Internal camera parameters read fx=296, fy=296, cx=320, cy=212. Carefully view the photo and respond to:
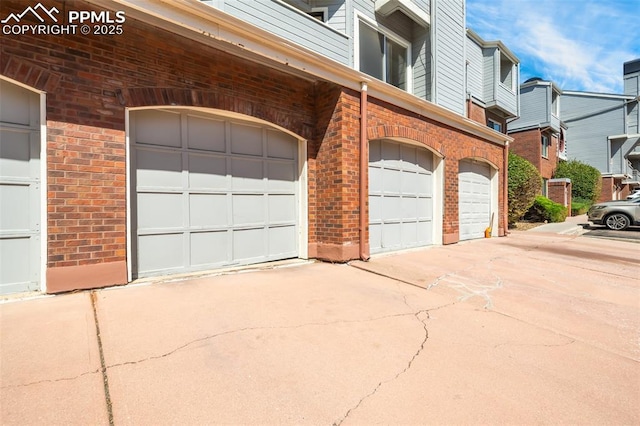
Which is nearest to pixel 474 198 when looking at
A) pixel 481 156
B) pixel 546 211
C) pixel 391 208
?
pixel 481 156

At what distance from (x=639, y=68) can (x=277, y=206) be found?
1541 inches

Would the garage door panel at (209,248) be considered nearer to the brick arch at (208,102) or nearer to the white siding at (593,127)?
the brick arch at (208,102)

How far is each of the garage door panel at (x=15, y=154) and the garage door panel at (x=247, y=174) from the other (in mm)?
2488

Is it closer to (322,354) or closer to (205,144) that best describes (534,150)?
(205,144)

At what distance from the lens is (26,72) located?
330 centimetres

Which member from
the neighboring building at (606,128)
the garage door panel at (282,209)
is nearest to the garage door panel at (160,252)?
the garage door panel at (282,209)

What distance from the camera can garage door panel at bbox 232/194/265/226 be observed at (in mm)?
5051

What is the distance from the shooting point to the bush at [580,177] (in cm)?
2127

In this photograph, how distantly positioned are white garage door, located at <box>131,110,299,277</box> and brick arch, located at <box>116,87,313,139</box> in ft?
0.81

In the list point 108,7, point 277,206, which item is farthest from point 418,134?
point 108,7

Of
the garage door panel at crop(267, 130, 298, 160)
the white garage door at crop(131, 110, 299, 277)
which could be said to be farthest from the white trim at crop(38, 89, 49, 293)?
the garage door panel at crop(267, 130, 298, 160)

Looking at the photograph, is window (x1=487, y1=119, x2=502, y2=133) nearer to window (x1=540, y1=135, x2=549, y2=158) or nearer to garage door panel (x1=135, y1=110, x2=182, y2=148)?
window (x1=540, y1=135, x2=549, y2=158)

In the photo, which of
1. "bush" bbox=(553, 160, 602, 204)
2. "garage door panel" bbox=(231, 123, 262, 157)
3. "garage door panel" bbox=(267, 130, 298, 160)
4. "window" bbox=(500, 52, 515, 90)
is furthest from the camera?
"bush" bbox=(553, 160, 602, 204)

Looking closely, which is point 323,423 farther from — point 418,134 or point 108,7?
point 418,134
